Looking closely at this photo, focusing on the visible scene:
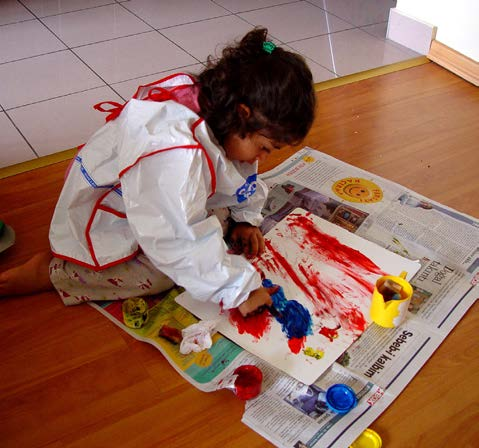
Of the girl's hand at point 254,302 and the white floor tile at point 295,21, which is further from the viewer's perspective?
the white floor tile at point 295,21

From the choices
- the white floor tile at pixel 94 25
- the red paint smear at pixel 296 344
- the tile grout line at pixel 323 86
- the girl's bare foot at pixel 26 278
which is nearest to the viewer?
the red paint smear at pixel 296 344

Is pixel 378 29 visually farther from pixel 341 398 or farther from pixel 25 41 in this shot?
pixel 341 398

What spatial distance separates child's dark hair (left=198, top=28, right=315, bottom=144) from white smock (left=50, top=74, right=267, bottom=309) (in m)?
0.04

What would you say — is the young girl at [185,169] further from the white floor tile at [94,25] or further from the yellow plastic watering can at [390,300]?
the white floor tile at [94,25]

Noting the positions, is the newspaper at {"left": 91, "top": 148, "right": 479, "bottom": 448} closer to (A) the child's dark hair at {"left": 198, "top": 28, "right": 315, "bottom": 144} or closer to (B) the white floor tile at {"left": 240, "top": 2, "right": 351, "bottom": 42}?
(A) the child's dark hair at {"left": 198, "top": 28, "right": 315, "bottom": 144}

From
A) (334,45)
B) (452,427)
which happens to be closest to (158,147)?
(452,427)

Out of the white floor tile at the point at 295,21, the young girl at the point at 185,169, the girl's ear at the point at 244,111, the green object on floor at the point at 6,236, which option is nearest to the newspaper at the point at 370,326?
the young girl at the point at 185,169

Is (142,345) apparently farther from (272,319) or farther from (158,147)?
(158,147)

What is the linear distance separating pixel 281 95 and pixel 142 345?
0.47 meters

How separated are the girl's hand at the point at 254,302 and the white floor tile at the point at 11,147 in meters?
0.76

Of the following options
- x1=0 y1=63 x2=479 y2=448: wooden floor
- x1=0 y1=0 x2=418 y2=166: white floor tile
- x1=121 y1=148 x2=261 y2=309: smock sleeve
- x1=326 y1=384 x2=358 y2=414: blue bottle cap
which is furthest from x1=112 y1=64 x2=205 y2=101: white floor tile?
x1=326 y1=384 x2=358 y2=414: blue bottle cap

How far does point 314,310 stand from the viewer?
1063 mm

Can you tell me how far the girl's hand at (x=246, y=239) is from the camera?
1.17 m

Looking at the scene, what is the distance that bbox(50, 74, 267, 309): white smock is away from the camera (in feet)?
3.01
